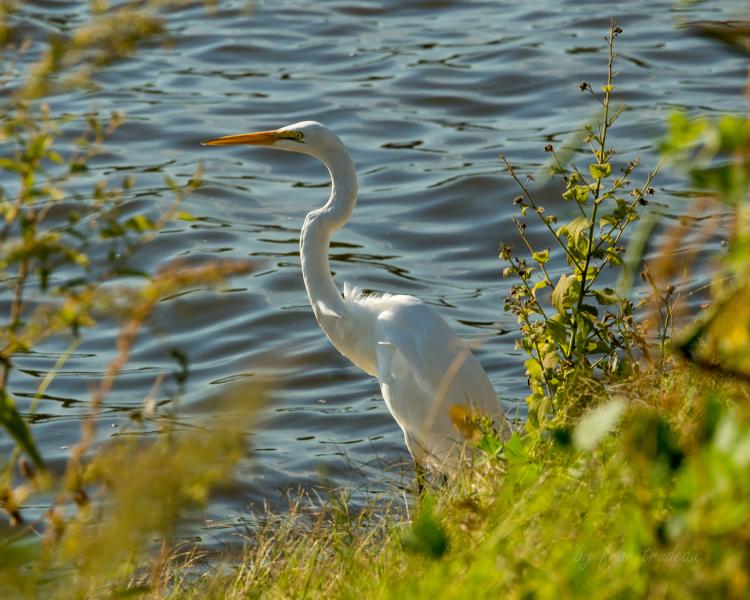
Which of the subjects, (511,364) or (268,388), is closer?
(268,388)

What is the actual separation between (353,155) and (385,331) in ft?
13.1

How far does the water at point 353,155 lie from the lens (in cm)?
623

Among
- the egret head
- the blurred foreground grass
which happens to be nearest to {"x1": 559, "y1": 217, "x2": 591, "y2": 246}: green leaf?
the blurred foreground grass

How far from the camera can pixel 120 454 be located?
5.72 ft

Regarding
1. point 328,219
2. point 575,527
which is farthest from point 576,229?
point 328,219

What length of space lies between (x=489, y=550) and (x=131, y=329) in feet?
2.10

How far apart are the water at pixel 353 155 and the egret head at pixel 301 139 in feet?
3.64

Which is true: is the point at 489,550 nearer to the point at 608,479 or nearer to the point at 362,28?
the point at 608,479

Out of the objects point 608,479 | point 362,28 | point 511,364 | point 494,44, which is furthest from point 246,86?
point 608,479

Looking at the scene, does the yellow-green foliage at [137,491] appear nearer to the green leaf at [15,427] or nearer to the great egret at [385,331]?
the green leaf at [15,427]

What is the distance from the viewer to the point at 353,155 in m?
8.97

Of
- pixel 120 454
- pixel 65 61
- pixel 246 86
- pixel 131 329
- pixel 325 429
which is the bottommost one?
pixel 325 429

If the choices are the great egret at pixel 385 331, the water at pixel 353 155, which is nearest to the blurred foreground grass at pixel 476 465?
the great egret at pixel 385 331

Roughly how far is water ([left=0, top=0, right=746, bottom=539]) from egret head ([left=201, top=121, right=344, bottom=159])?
3.64ft
